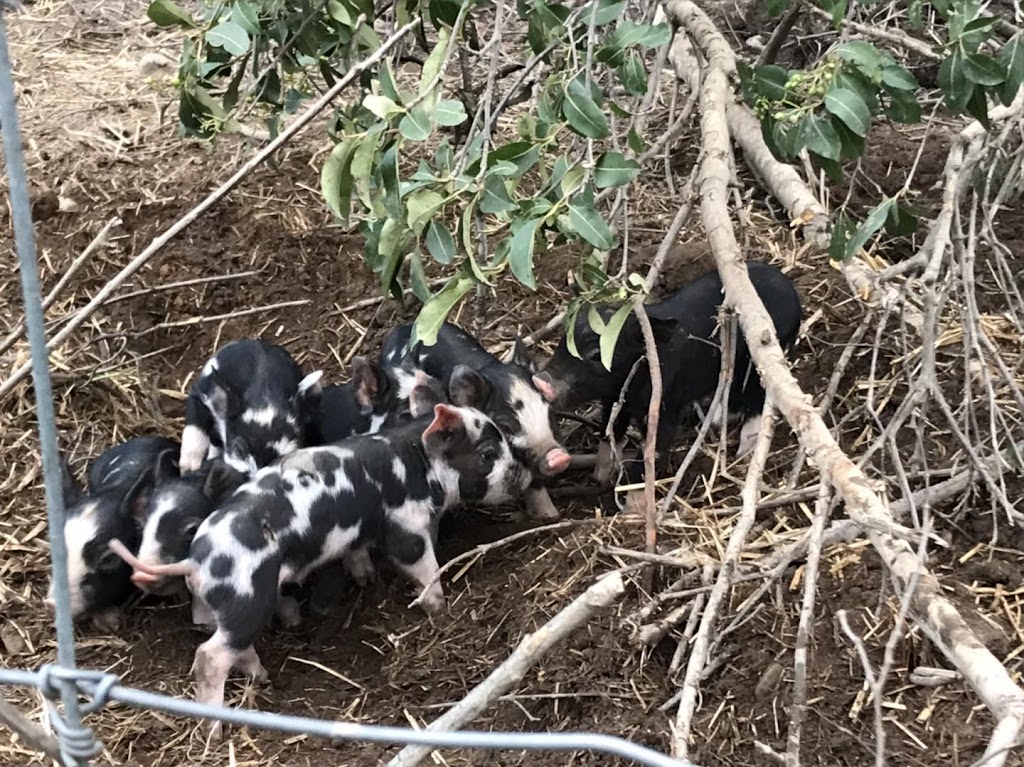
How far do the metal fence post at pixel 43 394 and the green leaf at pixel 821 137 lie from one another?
1.91m

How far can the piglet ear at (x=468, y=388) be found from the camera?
3834 millimetres

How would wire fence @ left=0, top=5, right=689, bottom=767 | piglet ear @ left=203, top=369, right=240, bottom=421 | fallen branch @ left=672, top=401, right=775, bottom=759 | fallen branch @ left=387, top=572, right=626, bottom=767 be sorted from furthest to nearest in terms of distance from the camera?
1. piglet ear @ left=203, top=369, right=240, bottom=421
2. fallen branch @ left=672, top=401, right=775, bottom=759
3. fallen branch @ left=387, top=572, right=626, bottom=767
4. wire fence @ left=0, top=5, right=689, bottom=767

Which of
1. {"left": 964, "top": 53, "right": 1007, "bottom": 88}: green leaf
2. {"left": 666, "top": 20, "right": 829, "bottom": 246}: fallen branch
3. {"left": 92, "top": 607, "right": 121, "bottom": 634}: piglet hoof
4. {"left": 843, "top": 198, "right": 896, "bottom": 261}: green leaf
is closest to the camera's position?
{"left": 964, "top": 53, "right": 1007, "bottom": 88}: green leaf

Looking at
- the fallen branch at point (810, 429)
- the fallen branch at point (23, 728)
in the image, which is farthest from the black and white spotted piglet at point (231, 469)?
the fallen branch at point (23, 728)

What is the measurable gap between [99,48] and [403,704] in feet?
16.3

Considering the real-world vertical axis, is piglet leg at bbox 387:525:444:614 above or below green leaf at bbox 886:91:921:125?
below

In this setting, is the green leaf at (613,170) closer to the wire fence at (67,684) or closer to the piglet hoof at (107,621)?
the wire fence at (67,684)

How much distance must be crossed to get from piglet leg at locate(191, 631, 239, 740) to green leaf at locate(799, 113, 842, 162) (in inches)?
81.5

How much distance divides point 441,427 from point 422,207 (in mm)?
1041

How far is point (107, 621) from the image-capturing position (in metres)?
3.67

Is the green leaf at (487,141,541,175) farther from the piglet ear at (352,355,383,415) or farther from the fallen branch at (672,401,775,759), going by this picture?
the piglet ear at (352,355,383,415)

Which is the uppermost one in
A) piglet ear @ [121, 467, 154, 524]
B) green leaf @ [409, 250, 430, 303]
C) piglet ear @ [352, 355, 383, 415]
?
green leaf @ [409, 250, 430, 303]

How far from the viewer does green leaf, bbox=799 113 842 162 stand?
2783mm

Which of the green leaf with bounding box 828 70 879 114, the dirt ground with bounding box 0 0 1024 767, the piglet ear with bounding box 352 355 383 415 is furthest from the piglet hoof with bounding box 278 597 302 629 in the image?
the green leaf with bounding box 828 70 879 114
